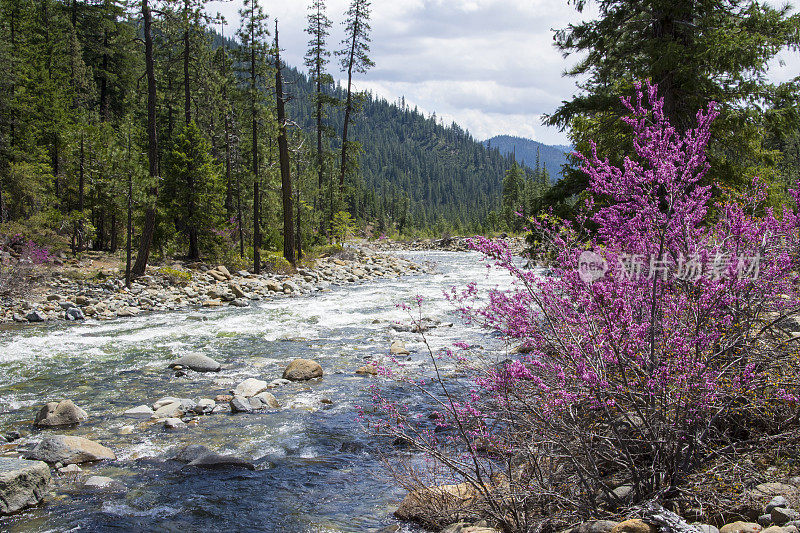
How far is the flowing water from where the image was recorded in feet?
14.6

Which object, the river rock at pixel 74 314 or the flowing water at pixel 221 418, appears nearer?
the flowing water at pixel 221 418

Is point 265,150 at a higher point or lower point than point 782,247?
higher

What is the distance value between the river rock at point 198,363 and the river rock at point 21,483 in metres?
4.07

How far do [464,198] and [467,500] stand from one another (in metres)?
172

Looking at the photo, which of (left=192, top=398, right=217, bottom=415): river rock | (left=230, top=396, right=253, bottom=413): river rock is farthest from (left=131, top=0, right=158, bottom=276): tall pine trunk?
(left=230, top=396, right=253, bottom=413): river rock

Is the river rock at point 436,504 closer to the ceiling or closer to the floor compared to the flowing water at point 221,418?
closer to the ceiling

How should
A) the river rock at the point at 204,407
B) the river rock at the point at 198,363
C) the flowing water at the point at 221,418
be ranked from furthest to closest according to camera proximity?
the river rock at the point at 198,363 → the river rock at the point at 204,407 → the flowing water at the point at 221,418

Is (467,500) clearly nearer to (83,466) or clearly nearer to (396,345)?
(83,466)

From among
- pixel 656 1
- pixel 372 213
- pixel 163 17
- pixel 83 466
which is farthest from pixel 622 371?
pixel 372 213

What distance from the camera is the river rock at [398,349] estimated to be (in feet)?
31.2

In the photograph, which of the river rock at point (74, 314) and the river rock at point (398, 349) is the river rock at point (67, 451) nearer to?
the river rock at point (398, 349)

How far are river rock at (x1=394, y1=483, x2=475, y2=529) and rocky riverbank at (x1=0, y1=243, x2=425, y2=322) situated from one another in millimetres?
11623

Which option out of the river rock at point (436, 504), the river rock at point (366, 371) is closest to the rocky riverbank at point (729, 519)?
the river rock at point (436, 504)

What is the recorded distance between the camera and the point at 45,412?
20.8 feet
